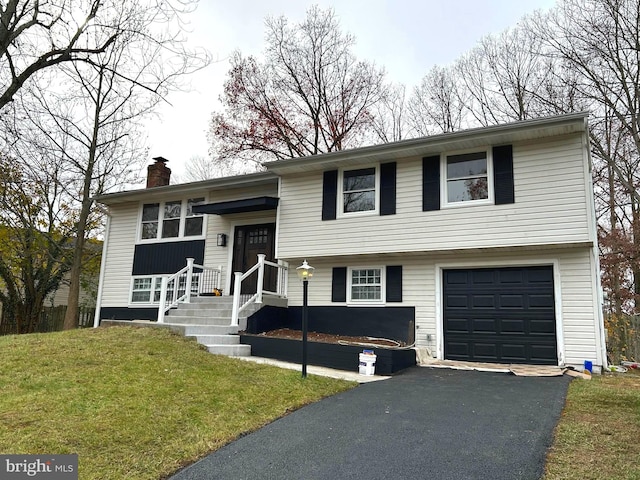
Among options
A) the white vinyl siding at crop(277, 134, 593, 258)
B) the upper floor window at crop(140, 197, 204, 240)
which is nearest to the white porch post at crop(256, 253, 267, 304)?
the white vinyl siding at crop(277, 134, 593, 258)

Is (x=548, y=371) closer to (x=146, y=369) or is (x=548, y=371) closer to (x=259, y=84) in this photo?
(x=146, y=369)

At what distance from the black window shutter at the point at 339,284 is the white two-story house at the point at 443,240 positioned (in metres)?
0.02

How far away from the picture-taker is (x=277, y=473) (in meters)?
3.33

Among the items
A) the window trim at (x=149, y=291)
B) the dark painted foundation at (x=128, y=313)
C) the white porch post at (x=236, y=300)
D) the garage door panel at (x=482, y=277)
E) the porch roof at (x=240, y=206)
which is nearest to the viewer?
the garage door panel at (x=482, y=277)

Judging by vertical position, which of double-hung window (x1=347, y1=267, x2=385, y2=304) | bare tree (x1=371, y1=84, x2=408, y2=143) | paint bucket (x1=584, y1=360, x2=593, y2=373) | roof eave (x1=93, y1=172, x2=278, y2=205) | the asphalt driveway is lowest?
the asphalt driveway

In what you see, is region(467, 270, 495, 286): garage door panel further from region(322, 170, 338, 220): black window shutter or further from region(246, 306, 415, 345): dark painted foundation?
region(322, 170, 338, 220): black window shutter

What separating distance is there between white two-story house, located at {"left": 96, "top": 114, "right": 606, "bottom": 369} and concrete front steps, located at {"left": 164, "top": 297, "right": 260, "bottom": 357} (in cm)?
80

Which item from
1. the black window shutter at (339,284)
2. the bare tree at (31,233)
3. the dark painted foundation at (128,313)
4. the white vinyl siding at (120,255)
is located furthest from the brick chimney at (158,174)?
the black window shutter at (339,284)

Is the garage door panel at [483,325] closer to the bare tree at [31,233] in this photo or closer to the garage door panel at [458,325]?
the garage door panel at [458,325]

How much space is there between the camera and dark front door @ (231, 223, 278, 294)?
11.6 metres

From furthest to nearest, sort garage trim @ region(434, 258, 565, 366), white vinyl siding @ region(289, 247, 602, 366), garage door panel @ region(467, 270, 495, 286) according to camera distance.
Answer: garage door panel @ region(467, 270, 495, 286) → garage trim @ region(434, 258, 565, 366) → white vinyl siding @ region(289, 247, 602, 366)

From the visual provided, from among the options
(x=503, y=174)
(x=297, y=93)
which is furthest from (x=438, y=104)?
(x=503, y=174)

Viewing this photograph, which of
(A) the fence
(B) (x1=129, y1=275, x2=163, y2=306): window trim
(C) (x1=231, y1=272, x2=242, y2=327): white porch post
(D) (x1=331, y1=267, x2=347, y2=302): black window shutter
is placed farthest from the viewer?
(A) the fence

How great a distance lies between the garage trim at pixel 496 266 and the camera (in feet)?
27.6
